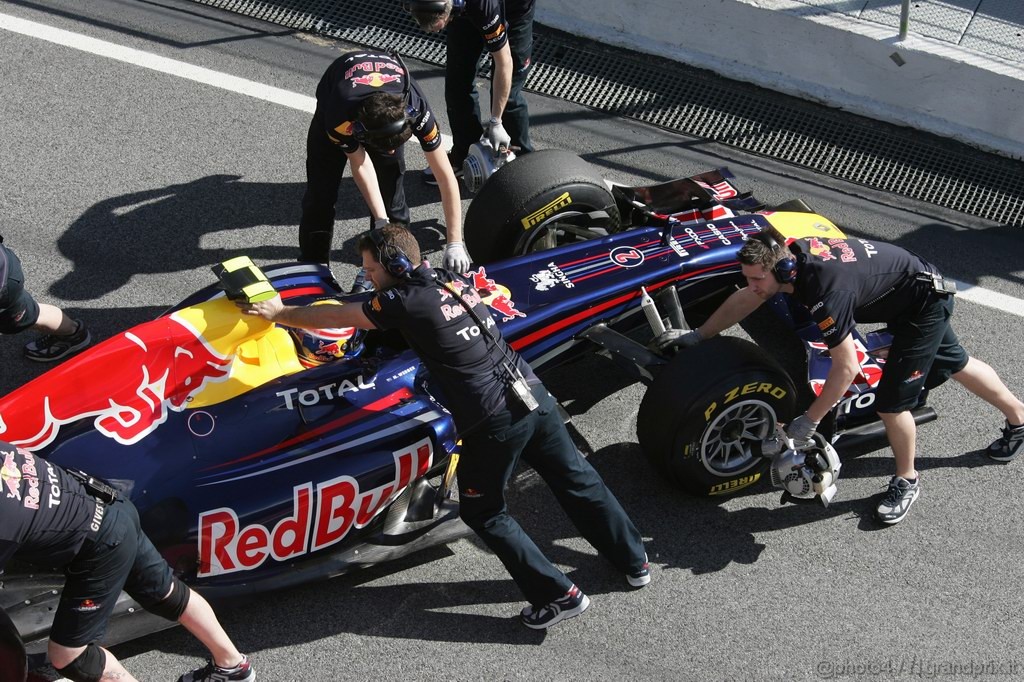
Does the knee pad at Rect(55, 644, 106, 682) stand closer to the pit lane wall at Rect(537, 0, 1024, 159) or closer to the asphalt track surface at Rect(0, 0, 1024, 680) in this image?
the asphalt track surface at Rect(0, 0, 1024, 680)

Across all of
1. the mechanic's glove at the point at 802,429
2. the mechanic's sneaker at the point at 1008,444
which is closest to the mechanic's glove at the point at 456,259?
the mechanic's glove at the point at 802,429

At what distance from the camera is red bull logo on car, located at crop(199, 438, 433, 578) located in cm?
448

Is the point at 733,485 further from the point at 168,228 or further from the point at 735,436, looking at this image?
the point at 168,228

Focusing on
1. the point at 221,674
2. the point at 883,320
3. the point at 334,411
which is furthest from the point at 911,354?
the point at 221,674

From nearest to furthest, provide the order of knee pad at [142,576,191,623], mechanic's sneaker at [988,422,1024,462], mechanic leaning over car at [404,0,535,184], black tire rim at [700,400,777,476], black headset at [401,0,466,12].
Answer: knee pad at [142,576,191,623] < black tire rim at [700,400,777,476] < mechanic's sneaker at [988,422,1024,462] < black headset at [401,0,466,12] < mechanic leaning over car at [404,0,535,184]

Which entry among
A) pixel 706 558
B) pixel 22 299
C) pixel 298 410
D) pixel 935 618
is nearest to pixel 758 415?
pixel 706 558

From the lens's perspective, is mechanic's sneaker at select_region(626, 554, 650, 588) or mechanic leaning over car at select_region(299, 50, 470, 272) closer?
mechanic's sneaker at select_region(626, 554, 650, 588)

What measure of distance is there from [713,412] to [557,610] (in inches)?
43.6

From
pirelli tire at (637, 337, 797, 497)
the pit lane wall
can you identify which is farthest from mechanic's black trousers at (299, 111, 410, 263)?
the pit lane wall

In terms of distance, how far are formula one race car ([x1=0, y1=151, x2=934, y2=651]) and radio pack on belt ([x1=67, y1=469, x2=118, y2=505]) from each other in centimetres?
32

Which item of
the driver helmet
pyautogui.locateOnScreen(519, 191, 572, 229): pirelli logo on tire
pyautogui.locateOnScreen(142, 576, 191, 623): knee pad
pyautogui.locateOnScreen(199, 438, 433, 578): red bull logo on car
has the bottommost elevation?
pyautogui.locateOnScreen(142, 576, 191, 623): knee pad

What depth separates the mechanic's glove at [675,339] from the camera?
5289 millimetres

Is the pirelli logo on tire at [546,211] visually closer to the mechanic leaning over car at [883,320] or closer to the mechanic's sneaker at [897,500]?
the mechanic leaning over car at [883,320]

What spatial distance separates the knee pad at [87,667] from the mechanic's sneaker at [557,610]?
170 centimetres
